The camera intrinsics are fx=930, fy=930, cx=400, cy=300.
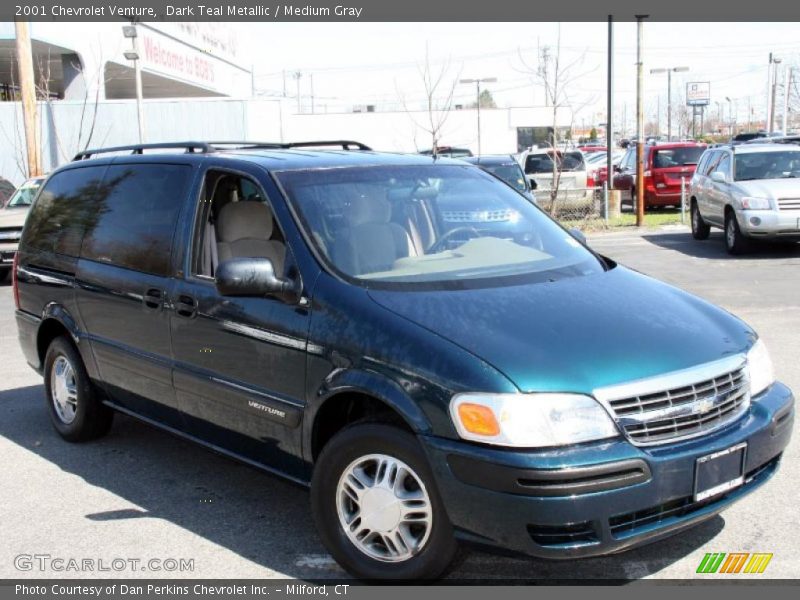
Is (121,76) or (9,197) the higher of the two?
(121,76)

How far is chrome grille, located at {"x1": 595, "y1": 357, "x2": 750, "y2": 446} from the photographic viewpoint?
11.4 ft

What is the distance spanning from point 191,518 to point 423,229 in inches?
74.8

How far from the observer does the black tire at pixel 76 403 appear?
5934 millimetres

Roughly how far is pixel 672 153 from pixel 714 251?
342 inches

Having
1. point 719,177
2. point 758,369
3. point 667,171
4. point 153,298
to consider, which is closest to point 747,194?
point 719,177

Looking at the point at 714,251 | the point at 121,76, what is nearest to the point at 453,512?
the point at 714,251

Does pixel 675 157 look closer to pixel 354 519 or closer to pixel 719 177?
pixel 719 177

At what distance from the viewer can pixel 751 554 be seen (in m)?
4.13

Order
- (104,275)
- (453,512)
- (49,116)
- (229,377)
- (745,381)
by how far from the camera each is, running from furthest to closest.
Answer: (49,116) < (104,275) < (229,377) < (745,381) < (453,512)

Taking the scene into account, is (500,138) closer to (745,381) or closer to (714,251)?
(714,251)

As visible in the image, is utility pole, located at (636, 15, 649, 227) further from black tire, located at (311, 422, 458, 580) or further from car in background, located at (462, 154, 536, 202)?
black tire, located at (311, 422, 458, 580)

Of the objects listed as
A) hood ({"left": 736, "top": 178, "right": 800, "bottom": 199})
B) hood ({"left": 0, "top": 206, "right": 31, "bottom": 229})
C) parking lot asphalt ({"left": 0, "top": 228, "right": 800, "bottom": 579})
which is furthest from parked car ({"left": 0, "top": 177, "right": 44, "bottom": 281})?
hood ({"left": 736, "top": 178, "right": 800, "bottom": 199})
